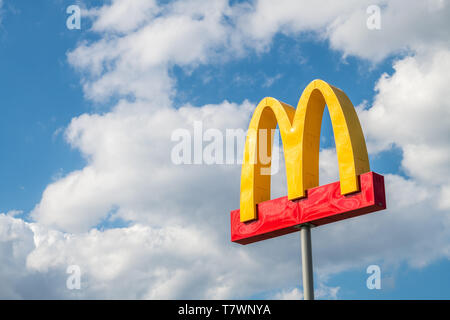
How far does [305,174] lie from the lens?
19500mm

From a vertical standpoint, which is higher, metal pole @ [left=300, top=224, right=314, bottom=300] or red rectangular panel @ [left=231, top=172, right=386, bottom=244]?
red rectangular panel @ [left=231, top=172, right=386, bottom=244]

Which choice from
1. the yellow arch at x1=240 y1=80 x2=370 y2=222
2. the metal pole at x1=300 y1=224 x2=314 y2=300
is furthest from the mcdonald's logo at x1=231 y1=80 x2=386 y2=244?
the metal pole at x1=300 y1=224 x2=314 y2=300

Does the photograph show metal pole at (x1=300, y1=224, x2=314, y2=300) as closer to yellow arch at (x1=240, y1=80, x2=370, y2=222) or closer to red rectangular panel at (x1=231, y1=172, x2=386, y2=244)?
red rectangular panel at (x1=231, y1=172, x2=386, y2=244)

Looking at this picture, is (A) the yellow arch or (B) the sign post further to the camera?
(A) the yellow arch

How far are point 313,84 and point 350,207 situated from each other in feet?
13.8

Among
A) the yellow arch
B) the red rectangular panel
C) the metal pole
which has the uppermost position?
the yellow arch

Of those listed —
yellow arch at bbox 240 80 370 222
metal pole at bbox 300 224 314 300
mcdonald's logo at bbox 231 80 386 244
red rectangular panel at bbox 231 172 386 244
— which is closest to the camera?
red rectangular panel at bbox 231 172 386 244

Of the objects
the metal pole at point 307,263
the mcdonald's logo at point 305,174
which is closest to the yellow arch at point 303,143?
the mcdonald's logo at point 305,174

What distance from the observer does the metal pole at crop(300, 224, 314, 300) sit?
1870 centimetres

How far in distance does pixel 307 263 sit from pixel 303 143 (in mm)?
3581

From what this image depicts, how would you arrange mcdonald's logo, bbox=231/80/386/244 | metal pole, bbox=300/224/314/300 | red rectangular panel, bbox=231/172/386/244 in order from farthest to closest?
Answer: metal pole, bbox=300/224/314/300 → mcdonald's logo, bbox=231/80/386/244 → red rectangular panel, bbox=231/172/386/244

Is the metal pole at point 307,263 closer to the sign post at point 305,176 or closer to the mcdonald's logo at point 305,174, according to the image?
the sign post at point 305,176

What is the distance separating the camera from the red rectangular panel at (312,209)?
17.9 metres
